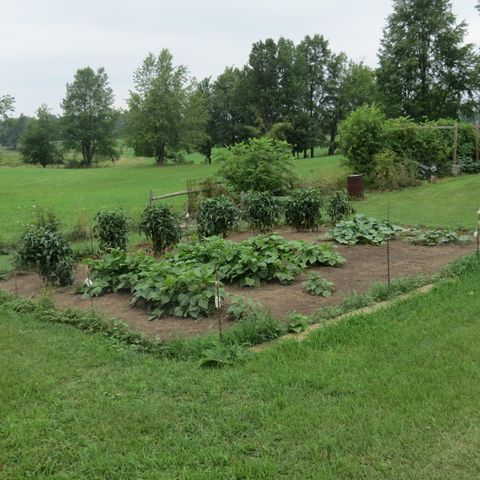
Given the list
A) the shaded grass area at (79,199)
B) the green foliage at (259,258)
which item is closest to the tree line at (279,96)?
the shaded grass area at (79,199)

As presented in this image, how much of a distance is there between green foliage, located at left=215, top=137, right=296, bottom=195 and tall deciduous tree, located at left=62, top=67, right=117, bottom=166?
2288 inches

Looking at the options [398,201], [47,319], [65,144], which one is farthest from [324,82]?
[47,319]

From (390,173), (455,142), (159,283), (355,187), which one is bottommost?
(159,283)

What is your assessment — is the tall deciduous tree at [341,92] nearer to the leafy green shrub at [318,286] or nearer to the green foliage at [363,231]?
the green foliage at [363,231]

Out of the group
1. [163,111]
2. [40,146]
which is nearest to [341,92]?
[163,111]

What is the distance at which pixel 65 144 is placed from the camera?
7138 centimetres

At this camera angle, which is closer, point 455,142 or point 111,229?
point 111,229

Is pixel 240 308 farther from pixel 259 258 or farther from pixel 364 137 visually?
pixel 364 137

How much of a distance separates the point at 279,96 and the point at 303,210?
49.3 m

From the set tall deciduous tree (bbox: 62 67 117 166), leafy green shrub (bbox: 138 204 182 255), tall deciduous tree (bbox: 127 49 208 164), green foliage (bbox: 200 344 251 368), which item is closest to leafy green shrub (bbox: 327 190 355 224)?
leafy green shrub (bbox: 138 204 182 255)

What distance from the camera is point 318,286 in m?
6.95

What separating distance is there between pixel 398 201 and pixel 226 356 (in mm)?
13611

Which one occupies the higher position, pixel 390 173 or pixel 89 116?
pixel 89 116

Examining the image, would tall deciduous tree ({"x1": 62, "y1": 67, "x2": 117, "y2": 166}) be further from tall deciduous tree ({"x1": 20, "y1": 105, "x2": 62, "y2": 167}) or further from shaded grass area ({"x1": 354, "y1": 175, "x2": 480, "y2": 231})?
shaded grass area ({"x1": 354, "y1": 175, "x2": 480, "y2": 231})
